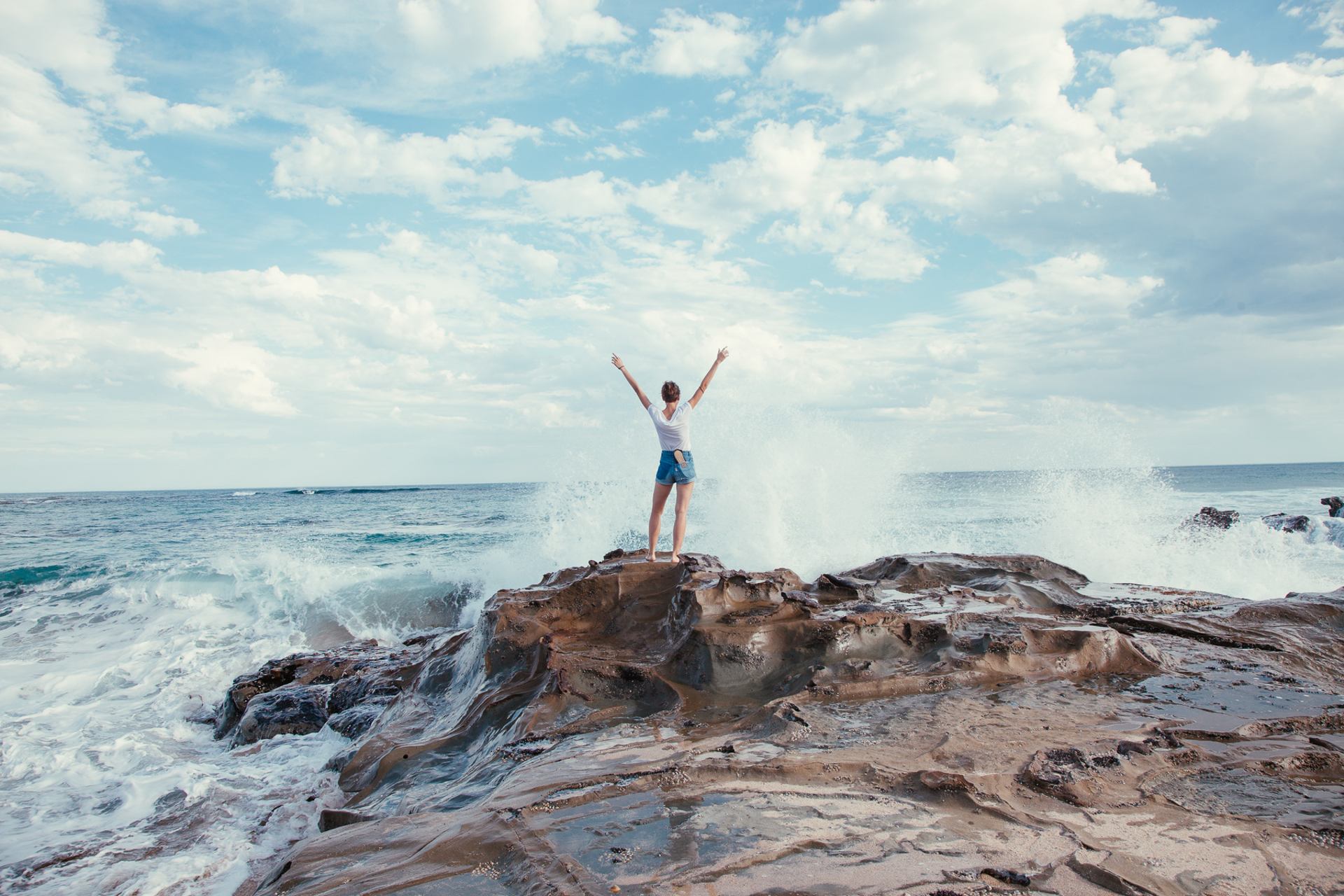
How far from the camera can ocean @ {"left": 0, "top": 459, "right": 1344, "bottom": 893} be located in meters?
4.61

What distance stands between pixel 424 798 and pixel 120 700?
6462mm

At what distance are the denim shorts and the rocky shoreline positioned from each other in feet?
2.63

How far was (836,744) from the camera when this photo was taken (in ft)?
11.0

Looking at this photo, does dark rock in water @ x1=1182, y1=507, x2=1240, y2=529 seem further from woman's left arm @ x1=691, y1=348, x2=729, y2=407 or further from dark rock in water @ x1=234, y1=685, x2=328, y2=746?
dark rock in water @ x1=234, y1=685, x2=328, y2=746

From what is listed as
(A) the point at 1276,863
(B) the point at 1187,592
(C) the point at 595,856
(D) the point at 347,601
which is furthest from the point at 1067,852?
(D) the point at 347,601

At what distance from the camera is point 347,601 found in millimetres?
13711

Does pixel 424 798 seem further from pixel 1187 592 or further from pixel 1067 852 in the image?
pixel 1187 592

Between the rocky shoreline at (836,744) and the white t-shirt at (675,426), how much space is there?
3.67ft

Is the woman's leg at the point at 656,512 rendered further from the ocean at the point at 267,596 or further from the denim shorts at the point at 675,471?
the ocean at the point at 267,596

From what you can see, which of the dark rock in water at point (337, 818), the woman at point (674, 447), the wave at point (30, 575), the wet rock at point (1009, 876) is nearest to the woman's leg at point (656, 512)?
the woman at point (674, 447)

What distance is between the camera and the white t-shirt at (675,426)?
6.52 meters

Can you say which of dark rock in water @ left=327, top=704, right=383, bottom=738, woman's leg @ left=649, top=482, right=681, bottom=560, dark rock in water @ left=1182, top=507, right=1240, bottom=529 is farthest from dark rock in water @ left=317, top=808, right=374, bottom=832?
dark rock in water @ left=1182, top=507, right=1240, bottom=529

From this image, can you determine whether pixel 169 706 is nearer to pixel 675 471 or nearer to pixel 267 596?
pixel 675 471

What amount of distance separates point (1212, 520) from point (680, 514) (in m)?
19.6
